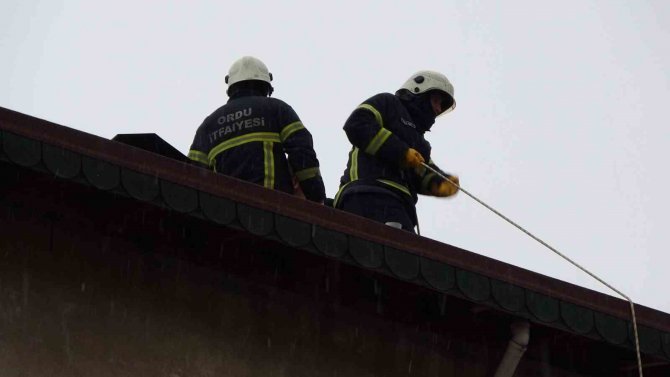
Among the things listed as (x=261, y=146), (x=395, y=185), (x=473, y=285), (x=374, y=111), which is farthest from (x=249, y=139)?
(x=473, y=285)

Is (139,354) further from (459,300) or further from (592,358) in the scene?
(592,358)

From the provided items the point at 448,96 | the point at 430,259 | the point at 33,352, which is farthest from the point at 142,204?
the point at 448,96

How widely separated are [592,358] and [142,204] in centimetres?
317

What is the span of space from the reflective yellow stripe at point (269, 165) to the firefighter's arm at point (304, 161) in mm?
105

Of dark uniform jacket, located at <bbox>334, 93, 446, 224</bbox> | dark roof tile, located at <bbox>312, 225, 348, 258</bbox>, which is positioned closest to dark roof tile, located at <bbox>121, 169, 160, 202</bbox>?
dark roof tile, located at <bbox>312, 225, 348, 258</bbox>

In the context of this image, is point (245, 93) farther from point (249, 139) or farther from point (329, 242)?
point (329, 242)

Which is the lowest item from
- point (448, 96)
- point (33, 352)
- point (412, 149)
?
point (33, 352)

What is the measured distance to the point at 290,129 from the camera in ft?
32.2

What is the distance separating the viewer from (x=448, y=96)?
1091 centimetres

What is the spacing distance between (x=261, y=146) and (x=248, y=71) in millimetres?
829

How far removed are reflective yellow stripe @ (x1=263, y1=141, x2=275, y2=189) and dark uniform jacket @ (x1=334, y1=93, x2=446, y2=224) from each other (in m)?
0.62

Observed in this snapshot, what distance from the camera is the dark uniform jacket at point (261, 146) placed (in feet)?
31.7

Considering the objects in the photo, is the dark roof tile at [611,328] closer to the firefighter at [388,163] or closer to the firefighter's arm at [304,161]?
the firefighter at [388,163]

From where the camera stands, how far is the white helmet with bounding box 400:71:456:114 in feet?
35.4
